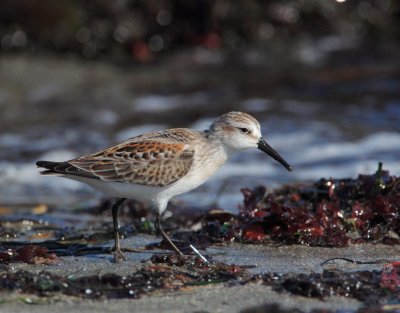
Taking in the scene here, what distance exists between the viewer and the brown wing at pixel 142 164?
574 cm

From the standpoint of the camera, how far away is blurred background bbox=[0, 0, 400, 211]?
36.2 feet

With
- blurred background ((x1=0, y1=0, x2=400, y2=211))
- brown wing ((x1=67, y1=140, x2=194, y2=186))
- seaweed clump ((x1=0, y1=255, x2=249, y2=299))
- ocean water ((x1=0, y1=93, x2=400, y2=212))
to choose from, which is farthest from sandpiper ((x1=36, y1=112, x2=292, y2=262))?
blurred background ((x1=0, y1=0, x2=400, y2=211))

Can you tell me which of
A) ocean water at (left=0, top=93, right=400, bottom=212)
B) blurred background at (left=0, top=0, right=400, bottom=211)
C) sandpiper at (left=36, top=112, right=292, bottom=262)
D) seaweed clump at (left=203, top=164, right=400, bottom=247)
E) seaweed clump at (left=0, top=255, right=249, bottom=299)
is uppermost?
blurred background at (left=0, top=0, right=400, bottom=211)

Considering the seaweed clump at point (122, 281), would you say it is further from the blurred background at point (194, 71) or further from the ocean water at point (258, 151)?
the blurred background at point (194, 71)

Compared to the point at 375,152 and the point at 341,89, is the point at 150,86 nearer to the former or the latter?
the point at 341,89

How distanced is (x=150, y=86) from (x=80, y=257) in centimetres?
783

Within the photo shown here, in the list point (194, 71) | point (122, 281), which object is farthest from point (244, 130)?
point (194, 71)

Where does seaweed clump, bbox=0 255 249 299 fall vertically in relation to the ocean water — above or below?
below

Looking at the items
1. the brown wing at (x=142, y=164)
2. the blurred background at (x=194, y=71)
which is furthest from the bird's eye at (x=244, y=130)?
the blurred background at (x=194, y=71)

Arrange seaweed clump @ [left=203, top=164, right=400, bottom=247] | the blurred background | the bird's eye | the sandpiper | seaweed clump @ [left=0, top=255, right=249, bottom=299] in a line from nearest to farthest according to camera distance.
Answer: seaweed clump @ [left=0, top=255, right=249, bottom=299]
the sandpiper
seaweed clump @ [left=203, top=164, right=400, bottom=247]
the bird's eye
the blurred background

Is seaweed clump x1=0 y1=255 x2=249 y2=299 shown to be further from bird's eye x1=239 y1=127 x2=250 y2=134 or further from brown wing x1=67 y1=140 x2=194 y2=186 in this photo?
bird's eye x1=239 y1=127 x2=250 y2=134

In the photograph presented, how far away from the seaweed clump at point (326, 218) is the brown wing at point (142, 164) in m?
0.64

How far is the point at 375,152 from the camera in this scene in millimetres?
9766

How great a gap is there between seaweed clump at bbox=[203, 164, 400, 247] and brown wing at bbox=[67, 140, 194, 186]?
64 cm
